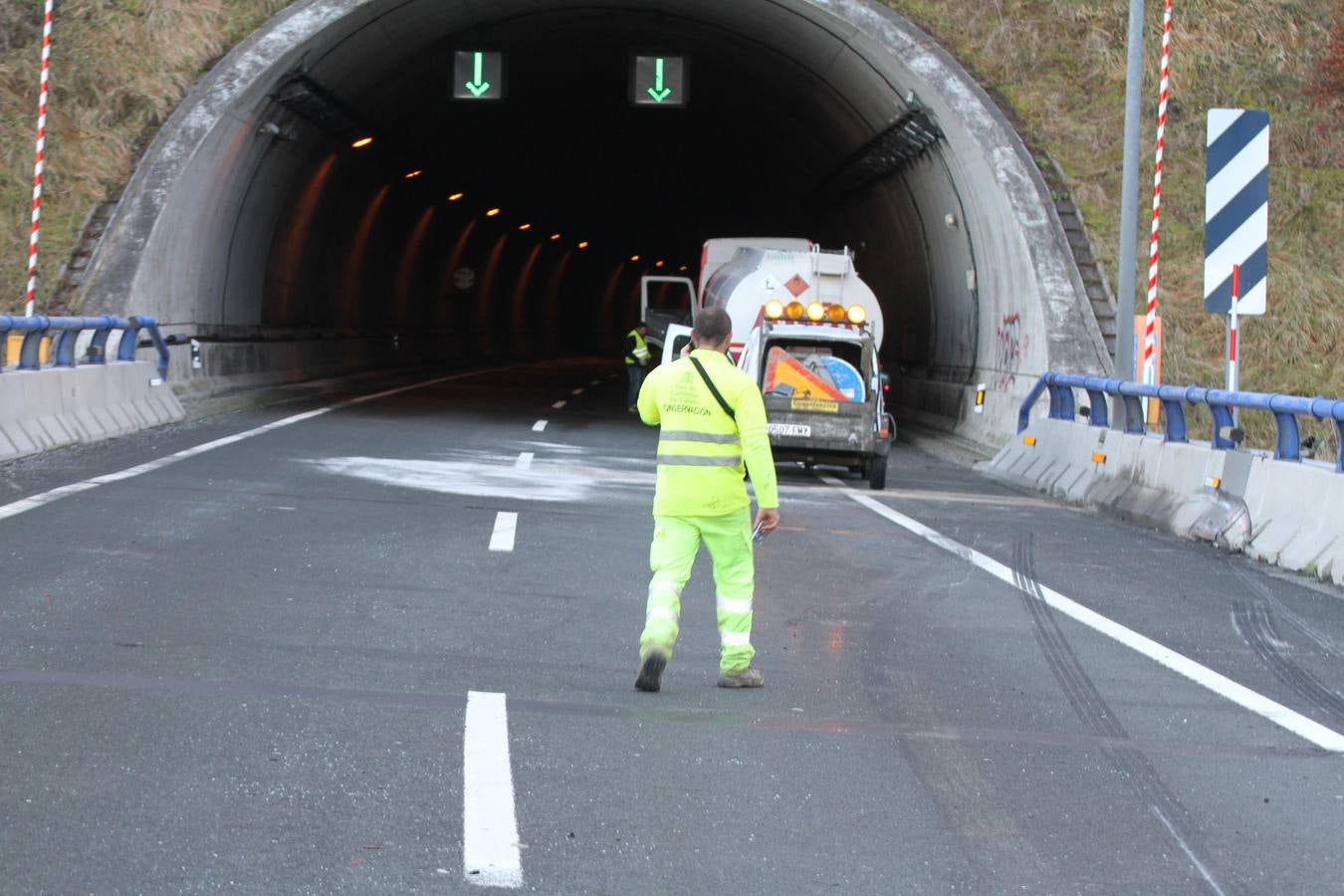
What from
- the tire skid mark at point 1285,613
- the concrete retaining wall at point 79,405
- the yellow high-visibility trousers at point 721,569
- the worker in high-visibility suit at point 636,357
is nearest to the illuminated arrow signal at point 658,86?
the worker in high-visibility suit at point 636,357

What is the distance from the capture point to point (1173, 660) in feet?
29.7

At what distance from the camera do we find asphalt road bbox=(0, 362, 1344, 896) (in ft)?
17.4

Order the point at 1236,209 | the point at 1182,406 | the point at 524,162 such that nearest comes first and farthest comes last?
the point at 1182,406, the point at 1236,209, the point at 524,162

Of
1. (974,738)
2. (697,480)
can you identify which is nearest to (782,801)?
(974,738)

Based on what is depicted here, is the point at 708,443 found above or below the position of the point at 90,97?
below

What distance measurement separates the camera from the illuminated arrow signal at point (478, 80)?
95.9 feet

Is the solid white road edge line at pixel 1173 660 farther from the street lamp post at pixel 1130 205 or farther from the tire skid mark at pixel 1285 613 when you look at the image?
the street lamp post at pixel 1130 205

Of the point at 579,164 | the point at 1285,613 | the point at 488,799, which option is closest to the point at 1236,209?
the point at 1285,613

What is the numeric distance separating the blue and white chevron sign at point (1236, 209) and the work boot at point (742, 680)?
31.1ft

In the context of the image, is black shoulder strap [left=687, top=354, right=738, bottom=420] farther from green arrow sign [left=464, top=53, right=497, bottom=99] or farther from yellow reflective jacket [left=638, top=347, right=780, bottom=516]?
green arrow sign [left=464, top=53, right=497, bottom=99]

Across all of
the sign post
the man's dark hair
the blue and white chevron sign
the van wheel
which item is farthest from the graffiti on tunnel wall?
the man's dark hair

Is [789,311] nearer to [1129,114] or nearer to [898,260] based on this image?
[1129,114]

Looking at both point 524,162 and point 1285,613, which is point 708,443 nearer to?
point 1285,613

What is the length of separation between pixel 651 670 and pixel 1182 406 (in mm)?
9595
